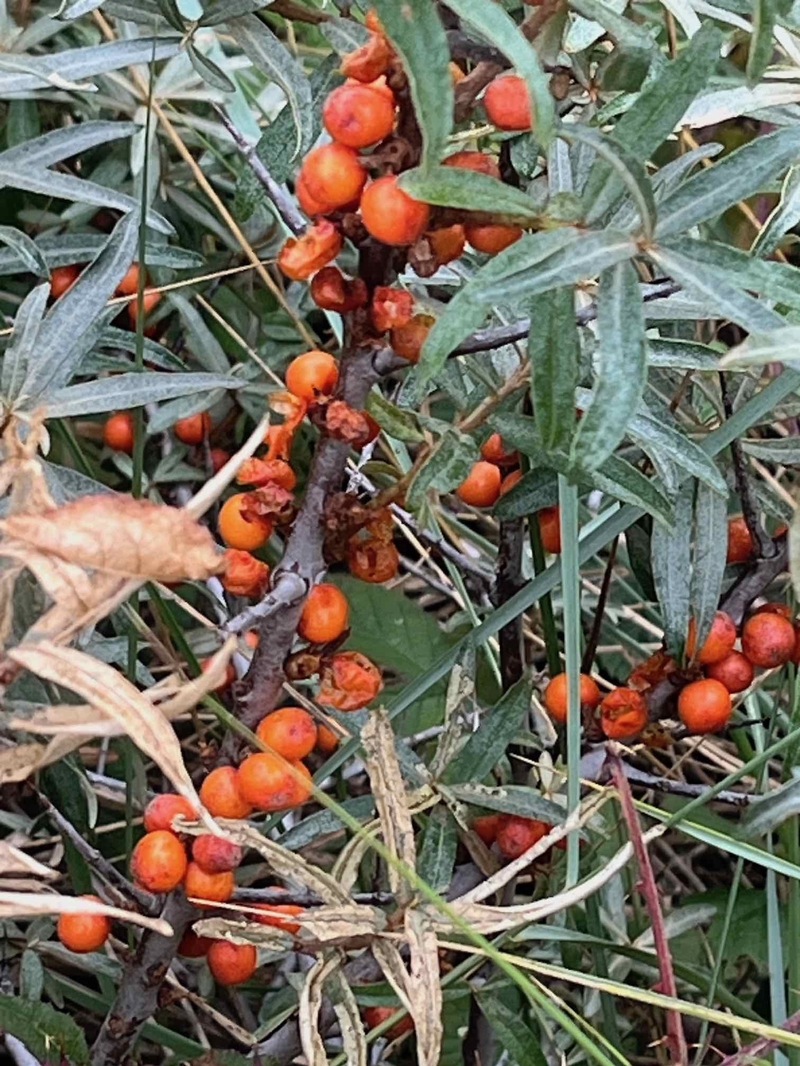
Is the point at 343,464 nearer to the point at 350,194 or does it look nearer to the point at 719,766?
the point at 350,194

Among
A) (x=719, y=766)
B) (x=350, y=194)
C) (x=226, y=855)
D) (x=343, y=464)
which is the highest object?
(x=350, y=194)

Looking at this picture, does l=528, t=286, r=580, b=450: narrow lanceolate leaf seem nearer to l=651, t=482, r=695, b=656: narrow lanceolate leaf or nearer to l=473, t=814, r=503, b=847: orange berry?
l=651, t=482, r=695, b=656: narrow lanceolate leaf

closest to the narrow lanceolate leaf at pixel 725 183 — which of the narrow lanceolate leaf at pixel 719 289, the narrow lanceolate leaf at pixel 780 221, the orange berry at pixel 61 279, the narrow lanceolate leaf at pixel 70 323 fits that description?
the narrow lanceolate leaf at pixel 719 289

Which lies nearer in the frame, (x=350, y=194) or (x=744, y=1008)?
(x=350, y=194)

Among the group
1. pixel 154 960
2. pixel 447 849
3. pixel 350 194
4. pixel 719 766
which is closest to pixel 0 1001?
pixel 154 960

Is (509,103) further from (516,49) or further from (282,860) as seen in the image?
(282,860)

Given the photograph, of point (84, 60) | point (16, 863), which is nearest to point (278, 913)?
point (16, 863)
